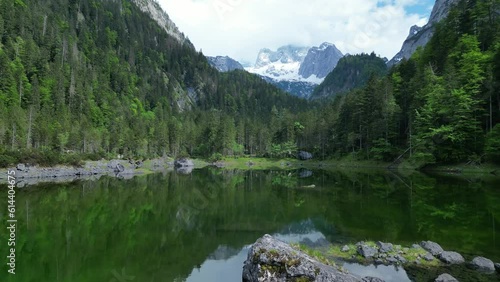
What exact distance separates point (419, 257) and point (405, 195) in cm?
2276

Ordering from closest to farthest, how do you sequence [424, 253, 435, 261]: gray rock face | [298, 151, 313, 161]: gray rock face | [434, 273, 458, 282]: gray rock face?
1. [434, 273, 458, 282]: gray rock face
2. [424, 253, 435, 261]: gray rock face
3. [298, 151, 313, 161]: gray rock face

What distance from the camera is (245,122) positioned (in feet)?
546

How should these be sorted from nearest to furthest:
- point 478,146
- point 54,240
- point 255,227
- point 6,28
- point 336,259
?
1. point 336,259
2. point 54,240
3. point 255,227
4. point 478,146
5. point 6,28

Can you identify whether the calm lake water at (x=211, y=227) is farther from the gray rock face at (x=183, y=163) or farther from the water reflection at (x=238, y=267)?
the gray rock face at (x=183, y=163)

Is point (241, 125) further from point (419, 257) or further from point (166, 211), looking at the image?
point (419, 257)

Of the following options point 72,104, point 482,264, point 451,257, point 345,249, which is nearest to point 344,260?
point 345,249

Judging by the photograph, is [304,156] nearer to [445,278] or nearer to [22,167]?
[22,167]

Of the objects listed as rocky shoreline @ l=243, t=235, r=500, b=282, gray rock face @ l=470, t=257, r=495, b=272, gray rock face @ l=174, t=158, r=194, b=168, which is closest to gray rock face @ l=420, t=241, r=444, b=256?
rocky shoreline @ l=243, t=235, r=500, b=282

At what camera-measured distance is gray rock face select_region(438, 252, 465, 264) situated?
1567 centimetres

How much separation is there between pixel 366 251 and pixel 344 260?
134 cm

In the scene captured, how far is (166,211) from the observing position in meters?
32.7

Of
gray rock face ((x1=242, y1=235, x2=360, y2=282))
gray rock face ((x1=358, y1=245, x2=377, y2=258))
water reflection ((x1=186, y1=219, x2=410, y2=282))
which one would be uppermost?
gray rock face ((x1=242, y1=235, x2=360, y2=282))

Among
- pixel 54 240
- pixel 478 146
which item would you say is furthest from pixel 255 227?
pixel 478 146

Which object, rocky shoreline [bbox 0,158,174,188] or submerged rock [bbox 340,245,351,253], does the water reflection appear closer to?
submerged rock [bbox 340,245,351,253]
